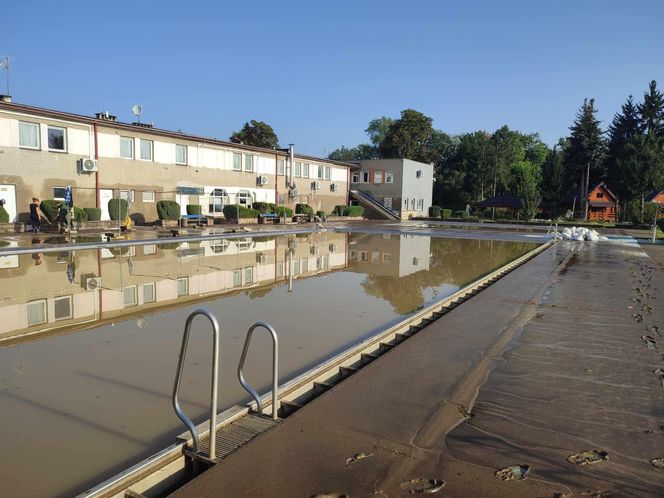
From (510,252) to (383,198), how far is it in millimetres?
33978

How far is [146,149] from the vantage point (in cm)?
2903

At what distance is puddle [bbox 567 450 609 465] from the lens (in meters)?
3.47

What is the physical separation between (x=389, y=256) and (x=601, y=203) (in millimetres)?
52047

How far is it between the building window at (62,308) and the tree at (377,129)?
98672 mm

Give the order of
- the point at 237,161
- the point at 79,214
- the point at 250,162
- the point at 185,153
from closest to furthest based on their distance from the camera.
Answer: the point at 79,214 → the point at 185,153 → the point at 237,161 → the point at 250,162

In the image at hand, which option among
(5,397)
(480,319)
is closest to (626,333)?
(480,319)

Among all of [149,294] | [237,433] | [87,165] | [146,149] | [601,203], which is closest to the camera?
[237,433]

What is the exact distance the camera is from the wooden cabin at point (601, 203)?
195 ft

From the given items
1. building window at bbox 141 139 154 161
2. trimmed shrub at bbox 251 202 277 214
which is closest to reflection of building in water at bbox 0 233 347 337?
building window at bbox 141 139 154 161

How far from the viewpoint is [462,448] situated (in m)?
3.63

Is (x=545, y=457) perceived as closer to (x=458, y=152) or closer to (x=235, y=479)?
(x=235, y=479)

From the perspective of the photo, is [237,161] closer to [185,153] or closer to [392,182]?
[185,153]

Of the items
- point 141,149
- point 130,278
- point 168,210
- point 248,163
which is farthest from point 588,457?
point 248,163

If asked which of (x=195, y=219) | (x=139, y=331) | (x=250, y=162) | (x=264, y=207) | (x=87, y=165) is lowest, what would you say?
(x=139, y=331)
